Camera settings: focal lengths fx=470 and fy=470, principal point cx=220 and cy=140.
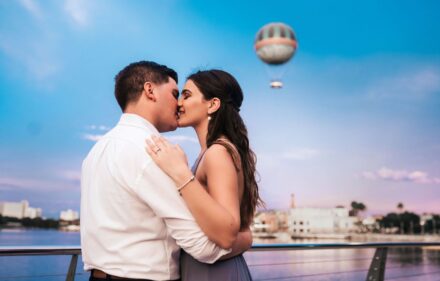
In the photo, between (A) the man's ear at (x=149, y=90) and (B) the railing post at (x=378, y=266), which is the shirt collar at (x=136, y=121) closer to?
(A) the man's ear at (x=149, y=90)

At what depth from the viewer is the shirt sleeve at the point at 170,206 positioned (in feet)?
4.53

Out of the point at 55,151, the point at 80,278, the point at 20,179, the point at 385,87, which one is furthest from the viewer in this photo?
the point at 20,179

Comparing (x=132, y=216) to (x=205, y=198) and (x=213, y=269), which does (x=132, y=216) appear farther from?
(x=213, y=269)

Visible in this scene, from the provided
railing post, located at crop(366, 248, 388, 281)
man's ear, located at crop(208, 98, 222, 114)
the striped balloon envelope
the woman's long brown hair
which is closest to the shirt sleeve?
the woman's long brown hair

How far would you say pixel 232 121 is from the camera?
1.90m

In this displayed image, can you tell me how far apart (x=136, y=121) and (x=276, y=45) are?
14.7 m

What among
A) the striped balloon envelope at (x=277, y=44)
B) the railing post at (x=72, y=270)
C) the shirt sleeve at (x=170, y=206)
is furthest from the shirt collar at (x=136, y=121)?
the striped balloon envelope at (x=277, y=44)

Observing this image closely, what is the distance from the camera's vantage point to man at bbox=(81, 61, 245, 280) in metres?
1.40

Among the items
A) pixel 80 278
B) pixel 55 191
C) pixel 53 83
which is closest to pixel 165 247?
pixel 80 278

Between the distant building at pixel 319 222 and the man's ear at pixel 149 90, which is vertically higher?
the man's ear at pixel 149 90

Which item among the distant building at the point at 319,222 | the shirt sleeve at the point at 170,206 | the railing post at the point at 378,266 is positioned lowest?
the distant building at the point at 319,222

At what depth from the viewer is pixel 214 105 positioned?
6.26ft

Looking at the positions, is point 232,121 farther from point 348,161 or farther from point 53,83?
point 53,83

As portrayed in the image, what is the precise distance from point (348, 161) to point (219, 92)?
5580 centimetres
